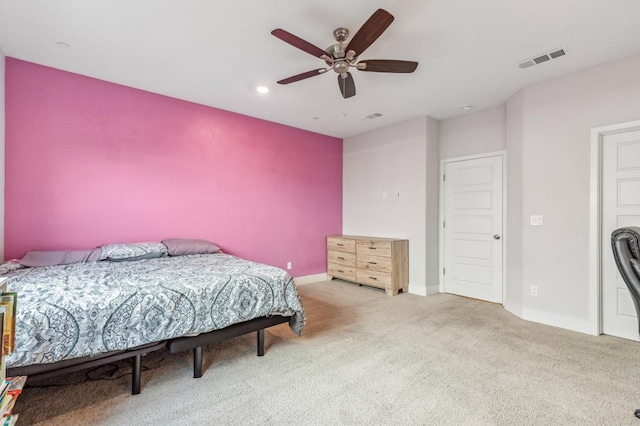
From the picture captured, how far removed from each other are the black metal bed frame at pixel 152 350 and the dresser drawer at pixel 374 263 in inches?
86.6

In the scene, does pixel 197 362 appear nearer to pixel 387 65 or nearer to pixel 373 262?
pixel 387 65

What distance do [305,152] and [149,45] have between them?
Answer: 2837 millimetres

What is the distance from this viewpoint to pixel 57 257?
9.06ft

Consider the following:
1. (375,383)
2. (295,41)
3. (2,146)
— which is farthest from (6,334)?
(2,146)

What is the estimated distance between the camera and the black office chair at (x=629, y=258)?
1.67m

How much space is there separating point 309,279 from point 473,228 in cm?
266

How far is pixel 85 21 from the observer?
230cm

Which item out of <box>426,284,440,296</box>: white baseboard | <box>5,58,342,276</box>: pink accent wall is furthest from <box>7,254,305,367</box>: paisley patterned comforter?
<box>426,284,440,296</box>: white baseboard

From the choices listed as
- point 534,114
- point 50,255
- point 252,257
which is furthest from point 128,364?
point 534,114

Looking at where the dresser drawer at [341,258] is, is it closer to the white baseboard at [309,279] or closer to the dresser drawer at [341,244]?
the dresser drawer at [341,244]

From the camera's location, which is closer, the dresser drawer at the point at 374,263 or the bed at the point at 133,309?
the bed at the point at 133,309

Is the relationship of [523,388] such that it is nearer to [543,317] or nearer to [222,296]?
[543,317]

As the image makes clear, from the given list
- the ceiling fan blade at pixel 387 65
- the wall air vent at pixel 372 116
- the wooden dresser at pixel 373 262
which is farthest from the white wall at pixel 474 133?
the ceiling fan blade at pixel 387 65

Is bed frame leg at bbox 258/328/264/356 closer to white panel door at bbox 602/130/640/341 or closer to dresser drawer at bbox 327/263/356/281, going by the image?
dresser drawer at bbox 327/263/356/281
